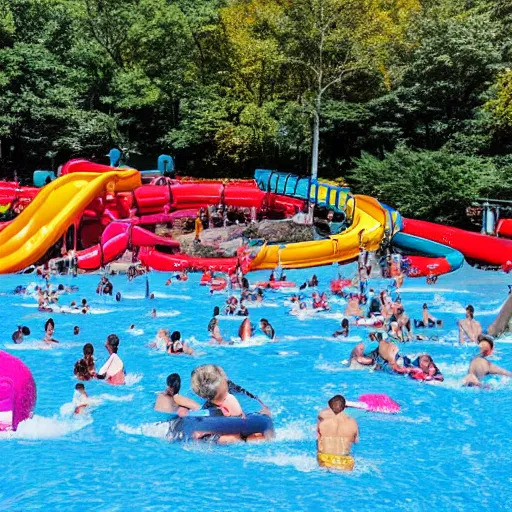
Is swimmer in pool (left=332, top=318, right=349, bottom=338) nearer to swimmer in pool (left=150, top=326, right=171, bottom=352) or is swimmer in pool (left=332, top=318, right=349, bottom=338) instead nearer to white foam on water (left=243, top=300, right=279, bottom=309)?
white foam on water (left=243, top=300, right=279, bottom=309)

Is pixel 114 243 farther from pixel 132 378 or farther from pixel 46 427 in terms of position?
pixel 46 427

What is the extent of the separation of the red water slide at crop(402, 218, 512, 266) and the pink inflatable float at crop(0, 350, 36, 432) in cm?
1486

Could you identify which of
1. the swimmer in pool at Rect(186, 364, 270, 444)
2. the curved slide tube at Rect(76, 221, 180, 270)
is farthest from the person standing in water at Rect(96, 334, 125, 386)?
the curved slide tube at Rect(76, 221, 180, 270)

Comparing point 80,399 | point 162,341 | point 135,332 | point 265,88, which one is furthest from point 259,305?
point 265,88

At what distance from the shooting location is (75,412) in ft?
31.7

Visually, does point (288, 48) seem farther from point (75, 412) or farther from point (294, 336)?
point (75, 412)

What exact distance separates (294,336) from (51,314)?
5.42 meters

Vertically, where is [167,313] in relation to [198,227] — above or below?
below

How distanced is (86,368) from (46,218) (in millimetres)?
9350

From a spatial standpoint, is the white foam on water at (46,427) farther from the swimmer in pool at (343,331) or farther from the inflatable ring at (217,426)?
the swimmer in pool at (343,331)

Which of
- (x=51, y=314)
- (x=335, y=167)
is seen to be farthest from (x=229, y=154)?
(x=51, y=314)

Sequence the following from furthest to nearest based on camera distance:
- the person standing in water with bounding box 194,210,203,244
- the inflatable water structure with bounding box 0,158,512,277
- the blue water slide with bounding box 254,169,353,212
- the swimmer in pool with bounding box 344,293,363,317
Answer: the blue water slide with bounding box 254,169,353,212
the person standing in water with bounding box 194,210,203,244
the inflatable water structure with bounding box 0,158,512,277
the swimmer in pool with bounding box 344,293,363,317

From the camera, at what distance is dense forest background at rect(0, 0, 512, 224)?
28625mm

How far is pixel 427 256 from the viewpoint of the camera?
20719mm
